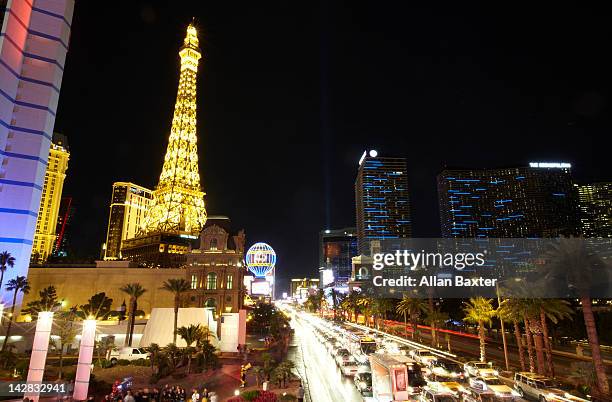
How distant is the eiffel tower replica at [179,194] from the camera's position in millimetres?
114750

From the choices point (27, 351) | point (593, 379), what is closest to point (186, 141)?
point (27, 351)

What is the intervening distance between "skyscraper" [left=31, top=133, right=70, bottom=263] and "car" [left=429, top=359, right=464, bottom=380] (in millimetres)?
151539

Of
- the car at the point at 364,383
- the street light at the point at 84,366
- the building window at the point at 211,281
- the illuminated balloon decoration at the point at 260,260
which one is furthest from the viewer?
the illuminated balloon decoration at the point at 260,260

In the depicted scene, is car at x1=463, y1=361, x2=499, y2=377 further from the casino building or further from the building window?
the building window

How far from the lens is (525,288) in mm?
34438

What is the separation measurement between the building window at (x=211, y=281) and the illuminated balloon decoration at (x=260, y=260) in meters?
34.4

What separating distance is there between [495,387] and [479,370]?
5753mm

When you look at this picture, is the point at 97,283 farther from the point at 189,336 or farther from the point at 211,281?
the point at 189,336

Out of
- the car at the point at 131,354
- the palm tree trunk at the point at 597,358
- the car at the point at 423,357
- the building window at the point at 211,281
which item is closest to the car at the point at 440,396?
the car at the point at 423,357

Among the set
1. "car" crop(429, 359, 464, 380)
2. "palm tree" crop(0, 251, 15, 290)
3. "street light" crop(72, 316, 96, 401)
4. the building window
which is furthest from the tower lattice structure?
"car" crop(429, 359, 464, 380)

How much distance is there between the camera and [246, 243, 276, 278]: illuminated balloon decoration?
365 ft

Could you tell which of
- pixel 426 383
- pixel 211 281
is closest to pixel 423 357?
pixel 426 383

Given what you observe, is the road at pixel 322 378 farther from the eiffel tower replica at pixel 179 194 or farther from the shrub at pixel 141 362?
the eiffel tower replica at pixel 179 194

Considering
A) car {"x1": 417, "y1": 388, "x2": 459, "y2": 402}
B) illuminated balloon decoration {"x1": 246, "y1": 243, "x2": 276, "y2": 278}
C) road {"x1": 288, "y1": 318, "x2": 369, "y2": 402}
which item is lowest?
road {"x1": 288, "y1": 318, "x2": 369, "y2": 402}
